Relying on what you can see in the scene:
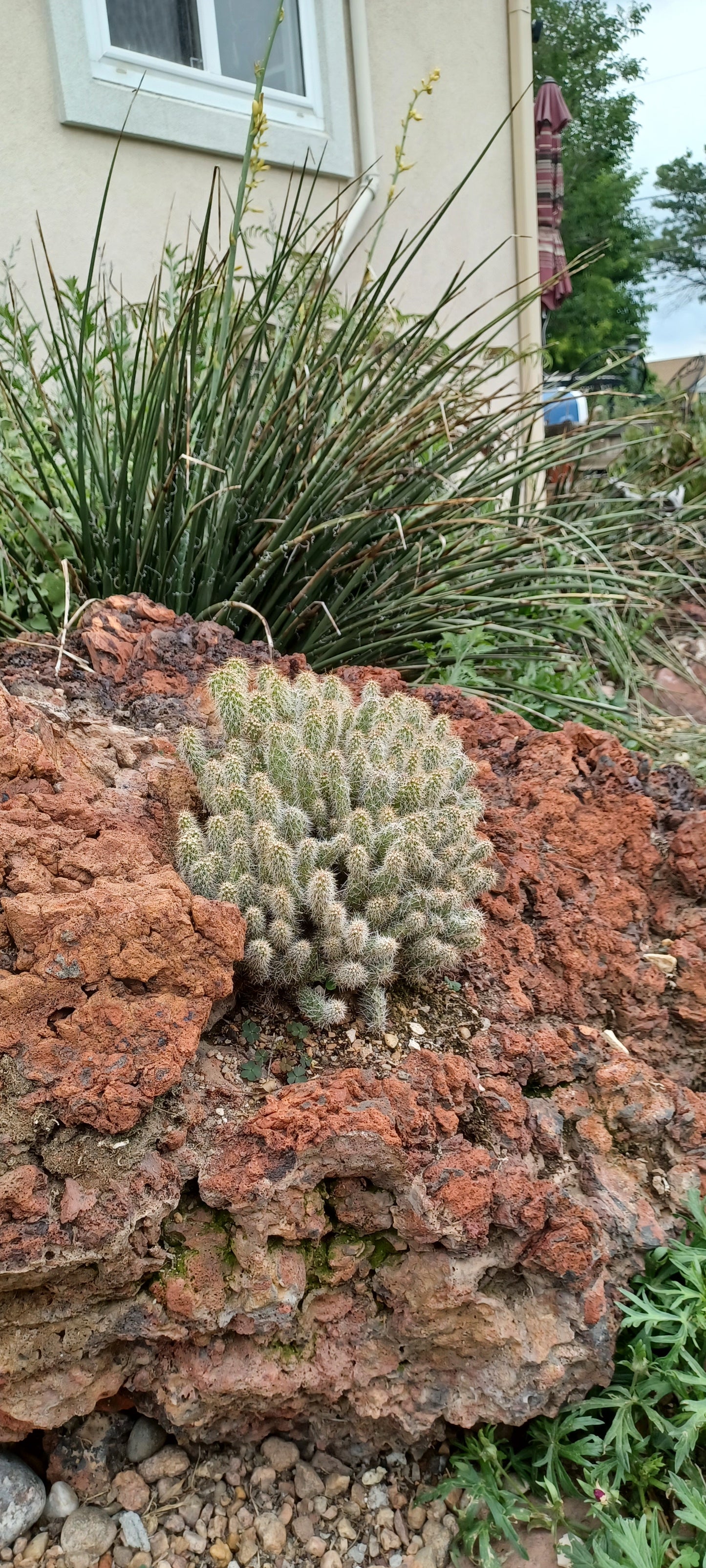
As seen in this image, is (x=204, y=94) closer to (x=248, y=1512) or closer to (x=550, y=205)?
(x=550, y=205)

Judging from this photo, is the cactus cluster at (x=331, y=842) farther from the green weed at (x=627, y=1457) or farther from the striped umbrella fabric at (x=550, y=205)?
the striped umbrella fabric at (x=550, y=205)

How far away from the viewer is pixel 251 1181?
174cm

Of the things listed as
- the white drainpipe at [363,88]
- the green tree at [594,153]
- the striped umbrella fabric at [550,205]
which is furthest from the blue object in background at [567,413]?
the green tree at [594,153]

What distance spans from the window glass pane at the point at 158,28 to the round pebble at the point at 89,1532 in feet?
20.7

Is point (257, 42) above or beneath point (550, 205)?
above

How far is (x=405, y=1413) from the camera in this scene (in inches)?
72.6

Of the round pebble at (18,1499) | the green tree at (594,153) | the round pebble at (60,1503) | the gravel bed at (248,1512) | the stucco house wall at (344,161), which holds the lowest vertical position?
the gravel bed at (248,1512)

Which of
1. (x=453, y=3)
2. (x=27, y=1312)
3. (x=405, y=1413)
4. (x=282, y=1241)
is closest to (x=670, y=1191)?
(x=405, y=1413)

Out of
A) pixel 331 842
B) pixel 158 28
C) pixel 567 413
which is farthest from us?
pixel 567 413

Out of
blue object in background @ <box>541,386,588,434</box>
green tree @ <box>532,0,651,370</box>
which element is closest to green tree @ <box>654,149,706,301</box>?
green tree @ <box>532,0,651,370</box>

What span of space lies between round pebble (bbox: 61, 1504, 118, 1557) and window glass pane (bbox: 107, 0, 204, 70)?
6.32 meters

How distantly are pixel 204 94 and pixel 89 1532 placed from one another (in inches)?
258

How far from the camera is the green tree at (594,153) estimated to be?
106 ft

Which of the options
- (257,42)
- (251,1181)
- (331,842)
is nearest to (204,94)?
(257,42)
